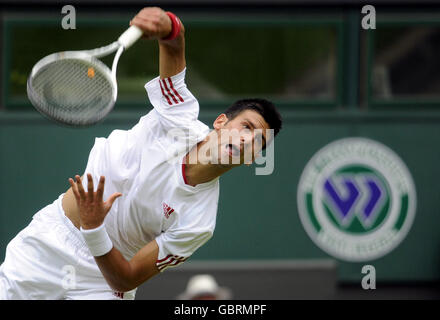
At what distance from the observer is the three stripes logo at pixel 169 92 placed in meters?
3.65

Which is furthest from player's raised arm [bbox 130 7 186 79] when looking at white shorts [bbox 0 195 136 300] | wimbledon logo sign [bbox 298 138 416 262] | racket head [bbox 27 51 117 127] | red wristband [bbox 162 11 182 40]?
wimbledon logo sign [bbox 298 138 416 262]

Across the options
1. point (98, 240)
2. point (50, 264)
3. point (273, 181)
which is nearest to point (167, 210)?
point (98, 240)

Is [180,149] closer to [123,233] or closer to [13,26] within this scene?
[123,233]

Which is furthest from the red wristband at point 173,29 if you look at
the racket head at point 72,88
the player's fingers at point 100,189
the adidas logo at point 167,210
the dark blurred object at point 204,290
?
the dark blurred object at point 204,290

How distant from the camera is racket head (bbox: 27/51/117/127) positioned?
11.0 ft

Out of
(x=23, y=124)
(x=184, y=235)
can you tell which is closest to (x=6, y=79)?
(x=23, y=124)

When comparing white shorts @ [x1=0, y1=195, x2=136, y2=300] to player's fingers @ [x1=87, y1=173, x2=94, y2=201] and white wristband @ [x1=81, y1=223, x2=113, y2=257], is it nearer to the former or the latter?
white wristband @ [x1=81, y1=223, x2=113, y2=257]

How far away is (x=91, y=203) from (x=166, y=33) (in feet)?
2.38

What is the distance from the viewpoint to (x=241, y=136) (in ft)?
12.1

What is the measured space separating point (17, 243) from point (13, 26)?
9.54ft

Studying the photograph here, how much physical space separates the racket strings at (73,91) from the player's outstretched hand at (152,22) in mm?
240

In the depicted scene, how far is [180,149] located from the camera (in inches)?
147

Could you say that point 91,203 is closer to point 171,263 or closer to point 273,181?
point 171,263

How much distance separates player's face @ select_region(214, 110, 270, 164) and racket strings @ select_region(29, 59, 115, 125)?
1.81 feet
